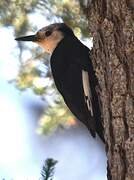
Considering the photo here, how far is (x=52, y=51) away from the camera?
403cm

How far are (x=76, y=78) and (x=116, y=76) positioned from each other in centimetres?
87

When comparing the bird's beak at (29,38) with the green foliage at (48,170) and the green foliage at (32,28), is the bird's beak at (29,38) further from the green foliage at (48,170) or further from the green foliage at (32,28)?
the green foliage at (48,170)

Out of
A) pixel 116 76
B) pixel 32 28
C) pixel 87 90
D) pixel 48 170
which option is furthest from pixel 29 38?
pixel 48 170

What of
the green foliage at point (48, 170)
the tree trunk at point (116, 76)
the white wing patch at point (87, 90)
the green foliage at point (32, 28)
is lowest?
the green foliage at point (48, 170)

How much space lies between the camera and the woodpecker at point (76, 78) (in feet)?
11.2

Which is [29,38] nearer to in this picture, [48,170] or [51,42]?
[51,42]

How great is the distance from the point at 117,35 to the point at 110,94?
0.26 m

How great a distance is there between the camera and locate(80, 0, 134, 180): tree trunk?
8.55ft

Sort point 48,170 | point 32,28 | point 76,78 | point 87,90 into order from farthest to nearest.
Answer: point 32,28, point 76,78, point 87,90, point 48,170

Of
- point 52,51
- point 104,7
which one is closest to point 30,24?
point 52,51

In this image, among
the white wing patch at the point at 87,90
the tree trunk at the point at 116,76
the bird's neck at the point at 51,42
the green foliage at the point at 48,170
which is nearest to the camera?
the green foliage at the point at 48,170

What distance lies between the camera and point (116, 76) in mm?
2701

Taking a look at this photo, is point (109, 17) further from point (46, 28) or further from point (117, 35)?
point (46, 28)

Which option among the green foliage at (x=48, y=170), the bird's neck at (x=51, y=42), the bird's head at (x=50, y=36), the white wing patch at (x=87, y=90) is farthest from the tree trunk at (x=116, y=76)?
the bird's neck at (x=51, y=42)
